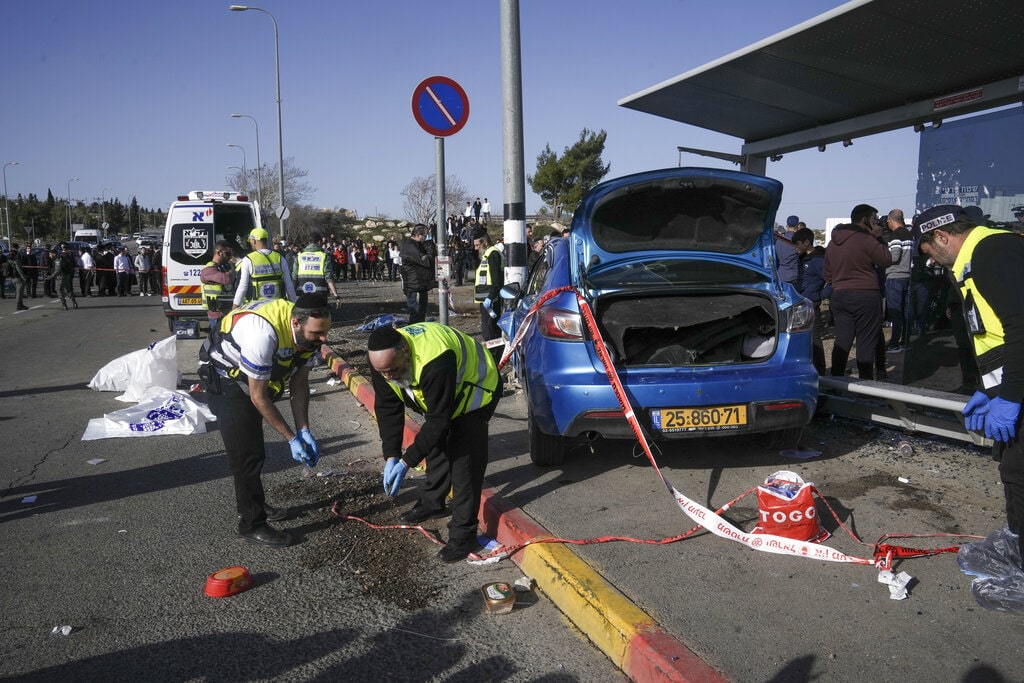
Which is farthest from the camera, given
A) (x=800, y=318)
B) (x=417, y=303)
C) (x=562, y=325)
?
(x=417, y=303)

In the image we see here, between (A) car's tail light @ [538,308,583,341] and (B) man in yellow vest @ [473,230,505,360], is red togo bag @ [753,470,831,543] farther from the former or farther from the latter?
(B) man in yellow vest @ [473,230,505,360]

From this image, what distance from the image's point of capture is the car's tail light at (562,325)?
479 centimetres

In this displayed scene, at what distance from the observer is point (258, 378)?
3.94 m

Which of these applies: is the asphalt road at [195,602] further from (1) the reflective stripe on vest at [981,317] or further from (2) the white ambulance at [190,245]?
(2) the white ambulance at [190,245]

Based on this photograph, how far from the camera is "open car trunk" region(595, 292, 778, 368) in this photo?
502cm

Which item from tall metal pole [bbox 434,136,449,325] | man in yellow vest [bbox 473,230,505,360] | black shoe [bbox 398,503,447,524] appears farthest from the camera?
man in yellow vest [bbox 473,230,505,360]

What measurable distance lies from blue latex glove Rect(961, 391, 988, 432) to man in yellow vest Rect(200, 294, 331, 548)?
3.16 metres

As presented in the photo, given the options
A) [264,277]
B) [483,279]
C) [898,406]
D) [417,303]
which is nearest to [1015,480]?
[898,406]

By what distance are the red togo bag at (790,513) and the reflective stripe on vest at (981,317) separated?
3.21 ft

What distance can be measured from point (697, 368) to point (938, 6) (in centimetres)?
402

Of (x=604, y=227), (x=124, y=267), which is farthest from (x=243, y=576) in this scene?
(x=124, y=267)

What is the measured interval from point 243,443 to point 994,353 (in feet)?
12.3

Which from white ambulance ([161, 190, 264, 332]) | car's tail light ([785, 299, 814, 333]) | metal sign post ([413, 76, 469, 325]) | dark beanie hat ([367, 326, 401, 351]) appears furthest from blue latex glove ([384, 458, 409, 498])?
white ambulance ([161, 190, 264, 332])

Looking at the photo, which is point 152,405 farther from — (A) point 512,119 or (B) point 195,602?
(A) point 512,119
